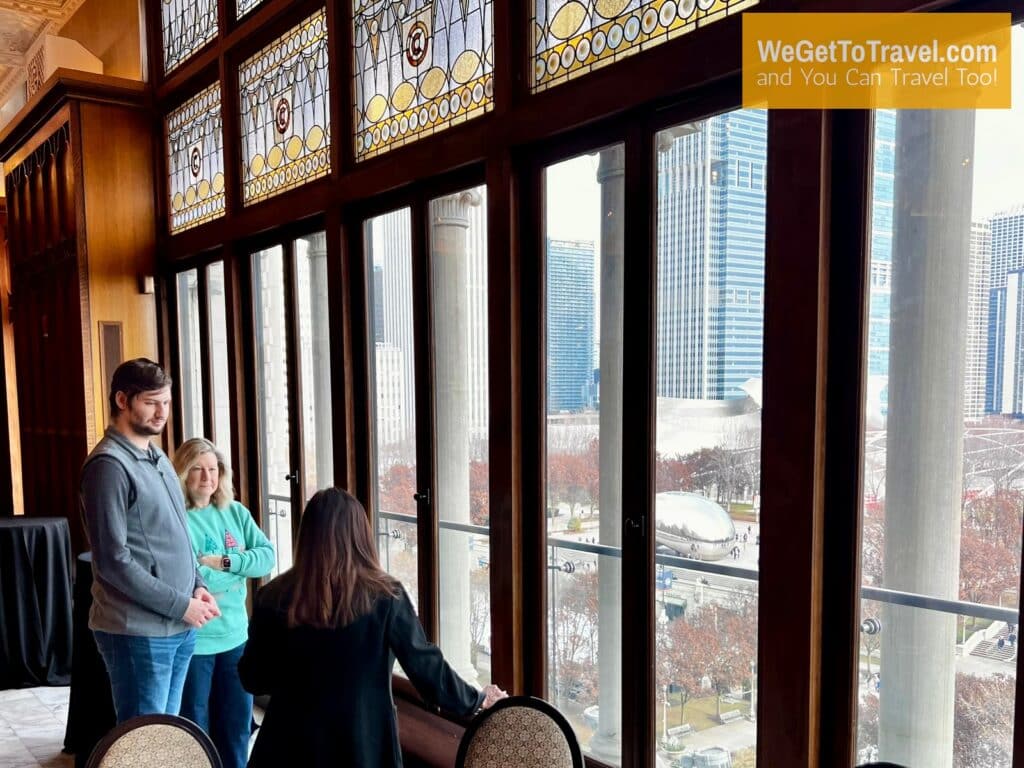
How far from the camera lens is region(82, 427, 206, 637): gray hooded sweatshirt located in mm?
2393

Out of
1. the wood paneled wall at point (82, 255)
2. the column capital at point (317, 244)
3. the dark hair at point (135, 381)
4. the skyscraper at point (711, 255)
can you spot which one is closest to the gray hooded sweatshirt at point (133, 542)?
the dark hair at point (135, 381)

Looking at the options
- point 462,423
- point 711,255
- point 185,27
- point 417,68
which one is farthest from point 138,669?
point 185,27

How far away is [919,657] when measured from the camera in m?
1.94

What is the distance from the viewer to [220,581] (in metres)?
2.96

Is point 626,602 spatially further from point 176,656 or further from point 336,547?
point 176,656

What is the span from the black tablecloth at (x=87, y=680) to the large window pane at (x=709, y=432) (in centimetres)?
245

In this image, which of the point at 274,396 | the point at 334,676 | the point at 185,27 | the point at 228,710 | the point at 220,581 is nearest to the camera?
the point at 334,676

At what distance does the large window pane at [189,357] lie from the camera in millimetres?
5441

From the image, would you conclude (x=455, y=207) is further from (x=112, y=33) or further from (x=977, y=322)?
(x=112, y=33)

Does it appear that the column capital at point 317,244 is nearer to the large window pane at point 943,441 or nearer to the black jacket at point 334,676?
the black jacket at point 334,676

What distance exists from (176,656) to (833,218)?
2395 millimetres

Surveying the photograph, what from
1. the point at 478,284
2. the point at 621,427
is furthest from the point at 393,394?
the point at 621,427

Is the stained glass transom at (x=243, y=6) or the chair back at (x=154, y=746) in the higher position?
the stained glass transom at (x=243, y=6)

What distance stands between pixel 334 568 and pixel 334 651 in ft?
0.66
